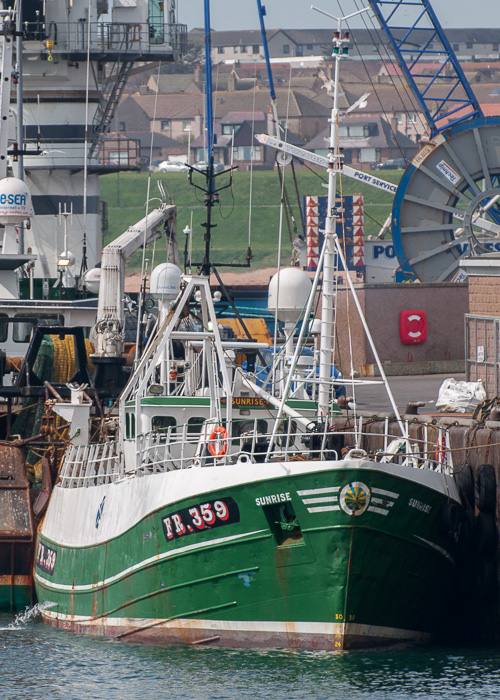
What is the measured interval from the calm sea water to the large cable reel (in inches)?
1112

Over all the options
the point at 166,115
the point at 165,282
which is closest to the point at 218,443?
the point at 165,282

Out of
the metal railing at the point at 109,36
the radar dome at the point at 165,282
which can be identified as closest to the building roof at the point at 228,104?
the metal railing at the point at 109,36

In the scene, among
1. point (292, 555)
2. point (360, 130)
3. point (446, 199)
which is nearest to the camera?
point (292, 555)

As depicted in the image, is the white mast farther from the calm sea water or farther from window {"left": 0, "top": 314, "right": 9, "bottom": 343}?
window {"left": 0, "top": 314, "right": 9, "bottom": 343}

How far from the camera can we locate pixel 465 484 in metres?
18.7

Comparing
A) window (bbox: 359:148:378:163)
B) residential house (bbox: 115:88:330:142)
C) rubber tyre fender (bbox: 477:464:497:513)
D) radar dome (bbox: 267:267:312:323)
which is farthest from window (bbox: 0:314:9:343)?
residential house (bbox: 115:88:330:142)

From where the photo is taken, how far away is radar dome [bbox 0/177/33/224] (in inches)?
1056

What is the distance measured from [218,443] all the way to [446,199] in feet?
95.6

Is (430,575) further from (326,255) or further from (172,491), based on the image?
(326,255)

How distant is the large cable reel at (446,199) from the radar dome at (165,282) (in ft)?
66.7

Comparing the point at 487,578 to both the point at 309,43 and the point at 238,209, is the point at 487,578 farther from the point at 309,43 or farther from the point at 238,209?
the point at 309,43

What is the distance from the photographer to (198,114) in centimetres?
14625

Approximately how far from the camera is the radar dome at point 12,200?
26.8 meters

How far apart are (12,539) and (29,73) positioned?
82.4 feet
